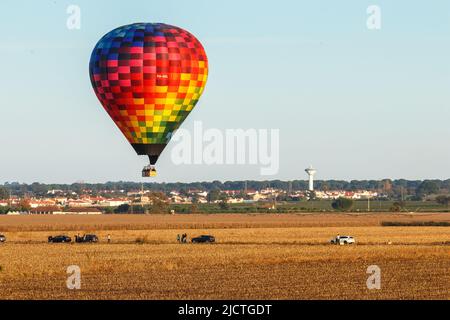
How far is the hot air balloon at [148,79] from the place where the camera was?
174ft

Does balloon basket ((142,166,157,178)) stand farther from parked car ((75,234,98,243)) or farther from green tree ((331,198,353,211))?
green tree ((331,198,353,211))

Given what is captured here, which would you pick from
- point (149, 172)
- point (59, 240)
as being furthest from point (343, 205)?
point (149, 172)

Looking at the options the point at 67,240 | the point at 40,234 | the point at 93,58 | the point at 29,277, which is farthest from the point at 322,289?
the point at 40,234

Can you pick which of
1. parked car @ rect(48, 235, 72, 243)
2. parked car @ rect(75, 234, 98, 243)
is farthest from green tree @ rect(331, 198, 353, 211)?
parked car @ rect(48, 235, 72, 243)

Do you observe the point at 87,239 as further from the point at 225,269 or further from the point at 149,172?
the point at 225,269

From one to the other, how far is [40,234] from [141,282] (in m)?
48.9

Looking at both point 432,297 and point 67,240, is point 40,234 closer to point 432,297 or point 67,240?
point 67,240

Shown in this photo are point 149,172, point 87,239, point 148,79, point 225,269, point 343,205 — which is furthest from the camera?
point 343,205

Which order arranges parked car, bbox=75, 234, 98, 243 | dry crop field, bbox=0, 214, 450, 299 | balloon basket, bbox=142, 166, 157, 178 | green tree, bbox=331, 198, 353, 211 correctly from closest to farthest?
1. dry crop field, bbox=0, 214, 450, 299
2. balloon basket, bbox=142, 166, 157, 178
3. parked car, bbox=75, 234, 98, 243
4. green tree, bbox=331, 198, 353, 211

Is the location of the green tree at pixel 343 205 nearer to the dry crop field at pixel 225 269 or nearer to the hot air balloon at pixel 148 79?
the dry crop field at pixel 225 269

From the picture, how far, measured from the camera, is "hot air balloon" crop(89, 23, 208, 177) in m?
53.1

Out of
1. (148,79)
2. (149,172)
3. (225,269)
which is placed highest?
(148,79)

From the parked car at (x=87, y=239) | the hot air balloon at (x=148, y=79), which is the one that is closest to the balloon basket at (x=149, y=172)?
the hot air balloon at (x=148, y=79)

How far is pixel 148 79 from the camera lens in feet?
175
